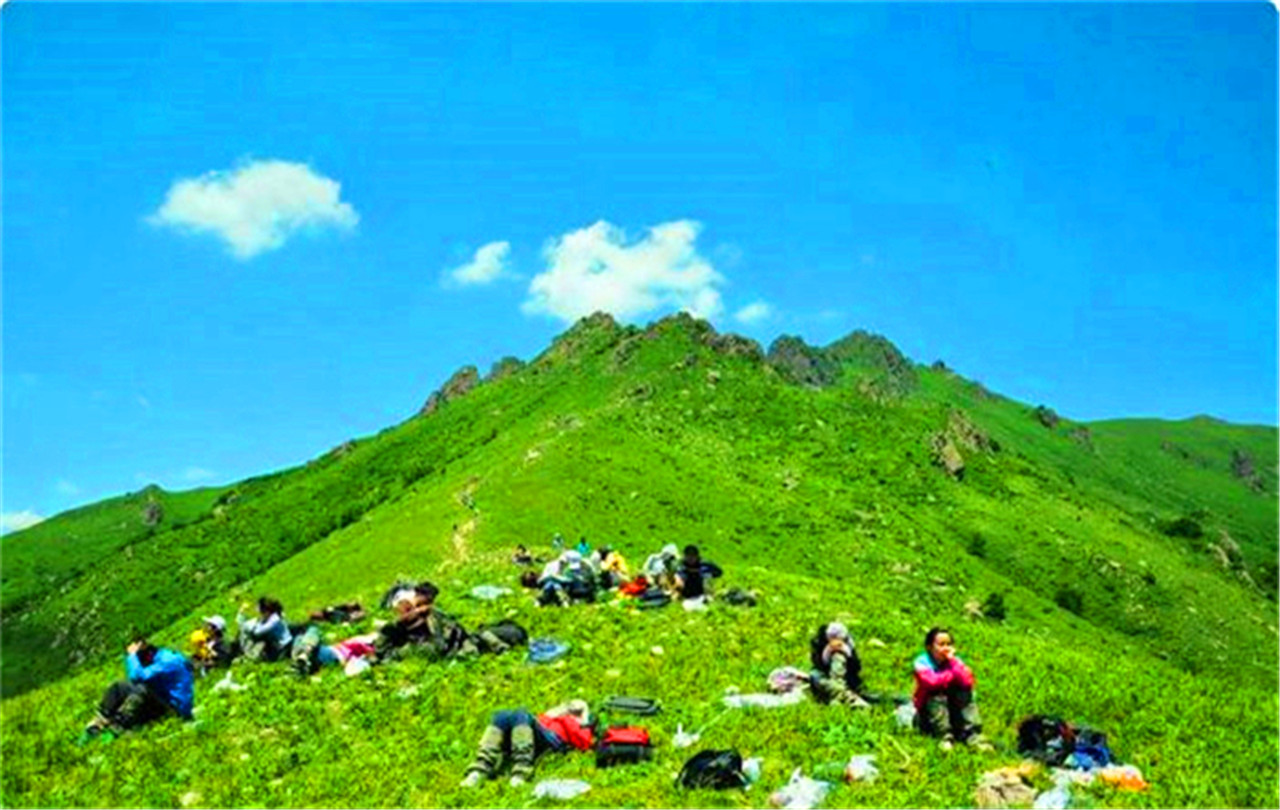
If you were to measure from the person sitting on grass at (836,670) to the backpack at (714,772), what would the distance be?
4.93 m

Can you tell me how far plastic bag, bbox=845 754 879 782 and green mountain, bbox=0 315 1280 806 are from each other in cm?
26

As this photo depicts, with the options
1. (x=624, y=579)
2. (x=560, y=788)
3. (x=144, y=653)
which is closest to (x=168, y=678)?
(x=144, y=653)

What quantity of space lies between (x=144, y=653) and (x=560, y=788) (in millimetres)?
10492

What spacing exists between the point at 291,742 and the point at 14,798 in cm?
462

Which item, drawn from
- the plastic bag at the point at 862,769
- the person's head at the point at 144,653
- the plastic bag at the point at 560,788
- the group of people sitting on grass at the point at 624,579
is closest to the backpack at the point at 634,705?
the plastic bag at the point at 560,788

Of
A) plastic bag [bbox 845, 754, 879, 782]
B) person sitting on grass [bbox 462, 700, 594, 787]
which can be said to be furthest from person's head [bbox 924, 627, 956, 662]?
person sitting on grass [bbox 462, 700, 594, 787]

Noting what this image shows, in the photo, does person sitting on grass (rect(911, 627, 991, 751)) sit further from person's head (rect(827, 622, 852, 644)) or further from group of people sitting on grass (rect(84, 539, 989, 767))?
person's head (rect(827, 622, 852, 644))

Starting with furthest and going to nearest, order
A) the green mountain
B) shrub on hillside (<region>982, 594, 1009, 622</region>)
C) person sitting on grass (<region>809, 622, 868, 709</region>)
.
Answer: shrub on hillside (<region>982, 594, 1009, 622</region>) < person sitting on grass (<region>809, 622, 868, 709</region>) < the green mountain

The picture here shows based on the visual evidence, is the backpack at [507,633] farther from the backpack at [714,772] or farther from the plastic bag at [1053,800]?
the plastic bag at [1053,800]

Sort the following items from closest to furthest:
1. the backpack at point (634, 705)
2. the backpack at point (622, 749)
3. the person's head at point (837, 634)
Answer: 1. the backpack at point (622, 749)
2. the backpack at point (634, 705)
3. the person's head at point (837, 634)

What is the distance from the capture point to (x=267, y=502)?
158 meters

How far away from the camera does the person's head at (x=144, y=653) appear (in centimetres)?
2166

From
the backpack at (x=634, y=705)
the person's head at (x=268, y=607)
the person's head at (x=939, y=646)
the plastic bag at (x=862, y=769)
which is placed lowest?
the plastic bag at (x=862, y=769)

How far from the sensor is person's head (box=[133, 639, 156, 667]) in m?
21.7
